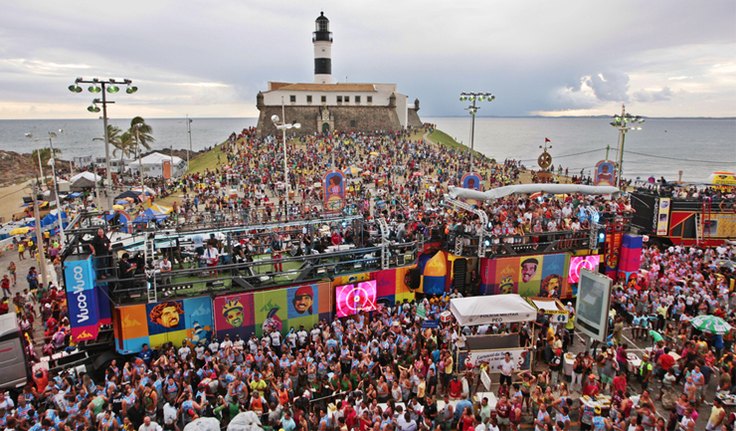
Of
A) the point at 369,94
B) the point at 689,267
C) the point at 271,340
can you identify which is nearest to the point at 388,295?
the point at 271,340

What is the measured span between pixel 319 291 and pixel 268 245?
13.6 ft

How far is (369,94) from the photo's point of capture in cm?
7656

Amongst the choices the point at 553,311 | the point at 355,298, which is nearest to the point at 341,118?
the point at 355,298

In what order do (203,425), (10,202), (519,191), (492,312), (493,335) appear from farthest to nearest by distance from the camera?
(10,202)
(519,191)
(493,335)
(492,312)
(203,425)

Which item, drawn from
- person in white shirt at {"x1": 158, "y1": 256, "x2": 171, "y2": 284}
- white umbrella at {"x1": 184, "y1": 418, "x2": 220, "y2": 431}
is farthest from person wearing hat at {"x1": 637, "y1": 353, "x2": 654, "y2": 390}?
person in white shirt at {"x1": 158, "y1": 256, "x2": 171, "y2": 284}

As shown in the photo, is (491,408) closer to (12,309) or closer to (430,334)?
(430,334)

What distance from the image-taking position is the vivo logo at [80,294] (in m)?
12.3

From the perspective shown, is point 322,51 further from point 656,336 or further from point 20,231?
point 656,336

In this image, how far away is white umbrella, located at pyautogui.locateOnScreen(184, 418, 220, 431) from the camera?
30.9 feet

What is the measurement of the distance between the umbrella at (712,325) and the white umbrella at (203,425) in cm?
1360

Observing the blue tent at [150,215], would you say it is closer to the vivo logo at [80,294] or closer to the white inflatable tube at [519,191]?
the vivo logo at [80,294]

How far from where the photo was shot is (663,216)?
2405 cm

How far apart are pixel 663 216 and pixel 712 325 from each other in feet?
38.1

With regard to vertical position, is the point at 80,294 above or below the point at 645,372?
above
